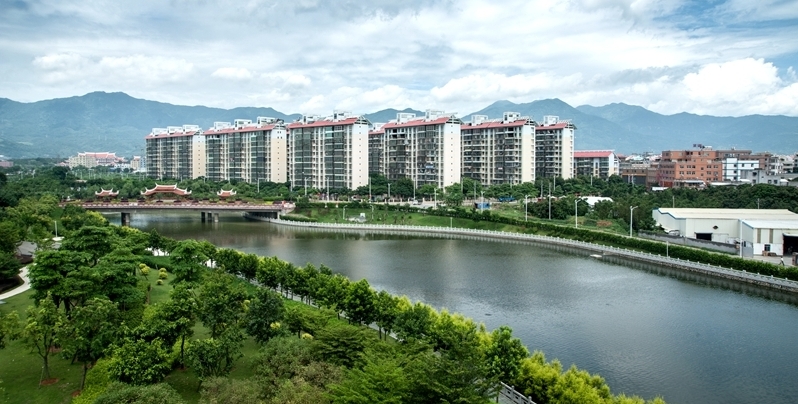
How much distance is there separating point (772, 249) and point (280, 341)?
28.7 metres

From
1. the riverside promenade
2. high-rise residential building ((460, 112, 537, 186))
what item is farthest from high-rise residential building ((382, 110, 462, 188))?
the riverside promenade

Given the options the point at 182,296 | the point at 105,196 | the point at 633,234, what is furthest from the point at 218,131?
the point at 182,296

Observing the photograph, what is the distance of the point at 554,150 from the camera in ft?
235

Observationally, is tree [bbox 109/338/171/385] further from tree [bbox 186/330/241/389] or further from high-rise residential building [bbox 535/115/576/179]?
high-rise residential building [bbox 535/115/576/179]

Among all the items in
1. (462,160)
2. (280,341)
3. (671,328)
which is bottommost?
(671,328)

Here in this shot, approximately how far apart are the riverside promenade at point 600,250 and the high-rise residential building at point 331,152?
13.8 m

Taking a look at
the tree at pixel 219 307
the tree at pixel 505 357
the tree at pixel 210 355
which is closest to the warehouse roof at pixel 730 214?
the tree at pixel 505 357

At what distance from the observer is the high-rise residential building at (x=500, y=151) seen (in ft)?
224

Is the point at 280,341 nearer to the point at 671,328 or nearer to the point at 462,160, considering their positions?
the point at 671,328

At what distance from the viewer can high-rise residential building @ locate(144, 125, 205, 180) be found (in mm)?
89938

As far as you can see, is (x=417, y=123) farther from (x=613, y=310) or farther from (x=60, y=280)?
(x=60, y=280)

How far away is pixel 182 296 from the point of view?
661 inches

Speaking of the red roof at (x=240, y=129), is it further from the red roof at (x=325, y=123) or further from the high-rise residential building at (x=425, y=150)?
the high-rise residential building at (x=425, y=150)

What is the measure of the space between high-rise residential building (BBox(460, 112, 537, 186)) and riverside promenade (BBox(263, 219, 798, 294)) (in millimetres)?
21665
